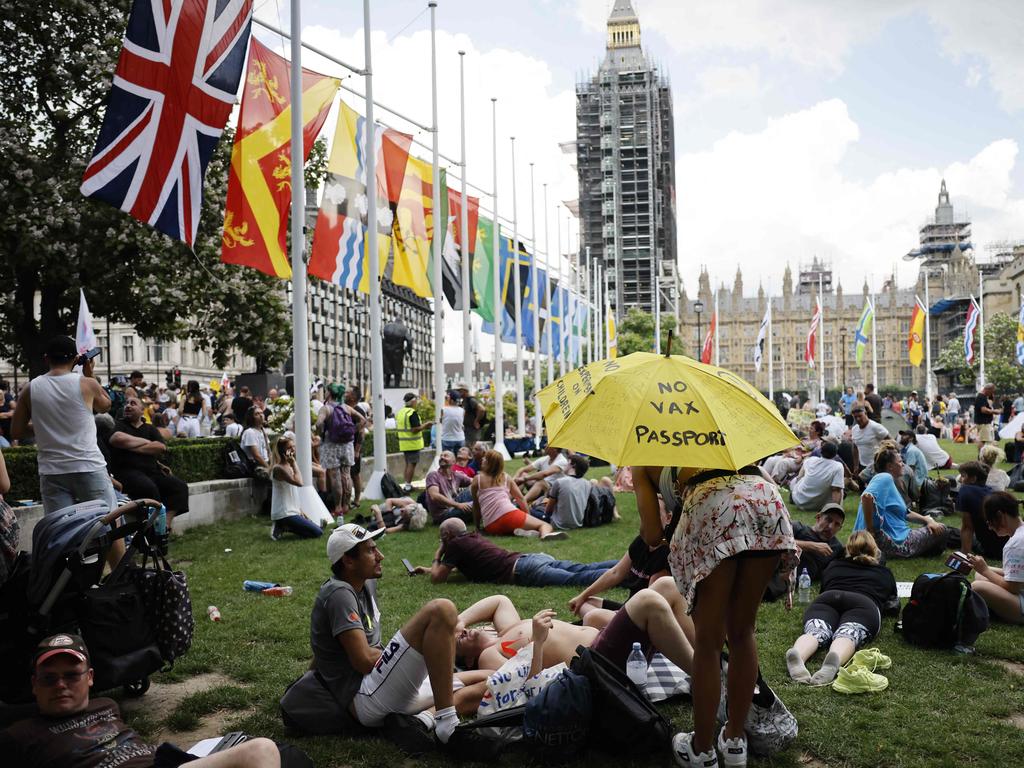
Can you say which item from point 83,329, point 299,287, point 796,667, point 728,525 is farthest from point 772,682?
point 83,329

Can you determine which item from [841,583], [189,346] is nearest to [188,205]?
[841,583]

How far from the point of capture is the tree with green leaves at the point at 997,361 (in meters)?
67.2

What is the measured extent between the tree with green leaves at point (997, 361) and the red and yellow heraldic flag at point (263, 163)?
59478mm

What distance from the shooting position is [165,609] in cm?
511

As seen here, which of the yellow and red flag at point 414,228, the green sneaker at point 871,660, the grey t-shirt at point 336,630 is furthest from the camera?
the yellow and red flag at point 414,228

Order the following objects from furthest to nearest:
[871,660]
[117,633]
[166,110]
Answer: [166,110] → [871,660] → [117,633]

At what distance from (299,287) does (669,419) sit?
9519 millimetres

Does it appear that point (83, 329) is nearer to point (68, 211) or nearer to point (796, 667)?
point (68, 211)

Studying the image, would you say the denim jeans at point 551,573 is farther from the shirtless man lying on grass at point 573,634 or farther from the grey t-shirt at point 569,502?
the grey t-shirt at point 569,502

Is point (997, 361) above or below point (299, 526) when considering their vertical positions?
above

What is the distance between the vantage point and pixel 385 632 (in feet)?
22.6

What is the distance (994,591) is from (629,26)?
106m

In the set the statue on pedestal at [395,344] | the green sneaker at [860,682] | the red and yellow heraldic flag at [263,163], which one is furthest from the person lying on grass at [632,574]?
the statue on pedestal at [395,344]

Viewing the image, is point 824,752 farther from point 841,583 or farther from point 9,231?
point 9,231
